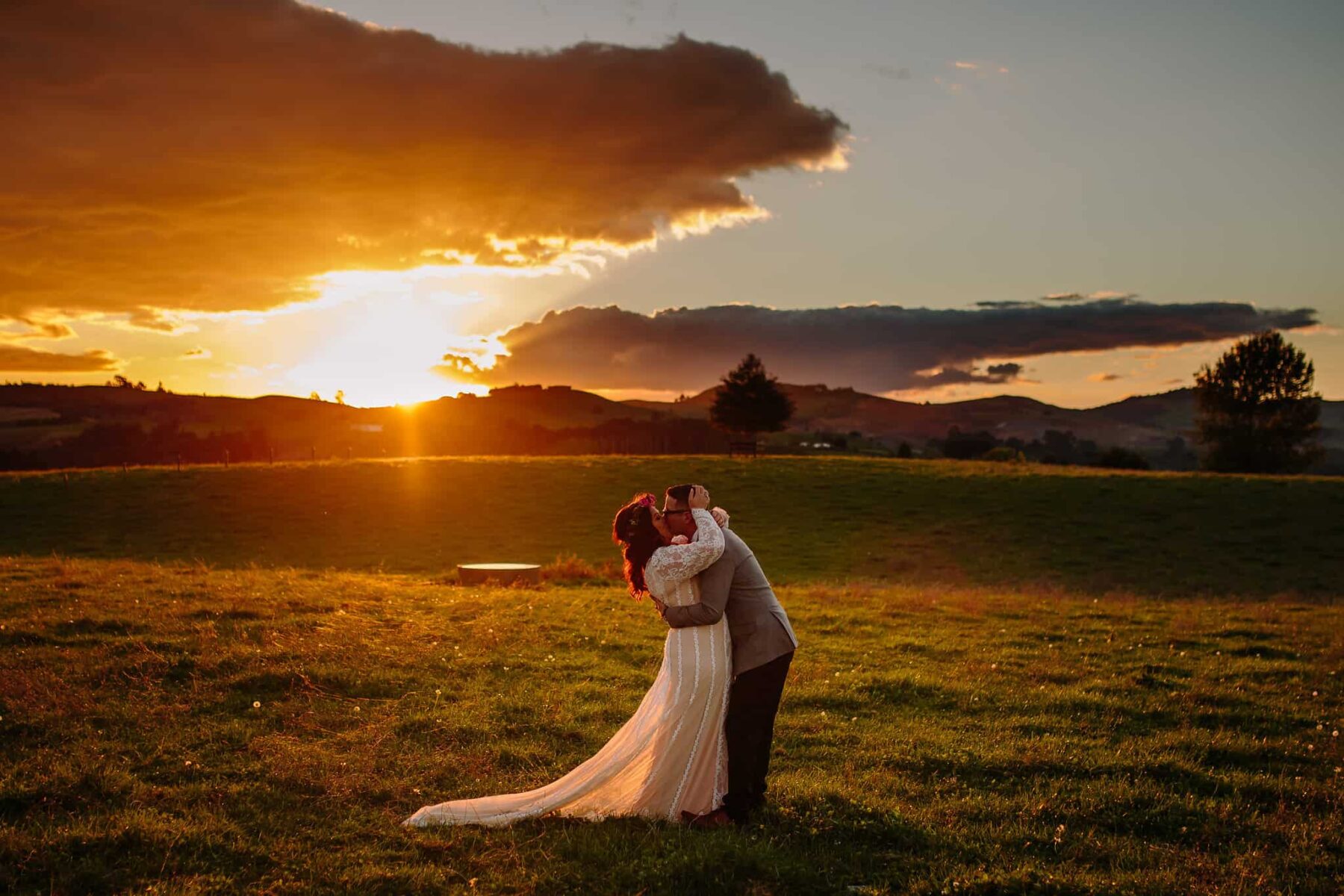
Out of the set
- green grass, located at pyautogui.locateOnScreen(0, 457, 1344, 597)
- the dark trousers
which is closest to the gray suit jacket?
the dark trousers

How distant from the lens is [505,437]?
8675cm

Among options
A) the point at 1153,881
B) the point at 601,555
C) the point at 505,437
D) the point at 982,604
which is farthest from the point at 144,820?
the point at 505,437

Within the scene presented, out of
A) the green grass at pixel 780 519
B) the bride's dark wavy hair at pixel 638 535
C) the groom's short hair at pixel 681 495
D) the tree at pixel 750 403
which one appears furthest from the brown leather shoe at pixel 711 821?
the tree at pixel 750 403

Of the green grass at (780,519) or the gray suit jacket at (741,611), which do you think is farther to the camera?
the green grass at (780,519)

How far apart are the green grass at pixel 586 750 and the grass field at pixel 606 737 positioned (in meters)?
0.04

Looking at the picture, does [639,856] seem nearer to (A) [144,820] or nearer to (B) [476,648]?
(A) [144,820]

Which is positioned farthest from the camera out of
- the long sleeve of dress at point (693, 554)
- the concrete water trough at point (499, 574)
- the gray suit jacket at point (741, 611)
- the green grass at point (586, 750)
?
the concrete water trough at point (499, 574)

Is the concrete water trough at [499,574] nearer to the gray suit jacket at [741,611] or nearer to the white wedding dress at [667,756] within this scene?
the white wedding dress at [667,756]

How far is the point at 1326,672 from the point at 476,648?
Result: 579 inches

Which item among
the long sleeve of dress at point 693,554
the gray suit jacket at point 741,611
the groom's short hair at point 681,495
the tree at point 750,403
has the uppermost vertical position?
the tree at point 750,403

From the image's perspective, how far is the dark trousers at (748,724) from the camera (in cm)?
814

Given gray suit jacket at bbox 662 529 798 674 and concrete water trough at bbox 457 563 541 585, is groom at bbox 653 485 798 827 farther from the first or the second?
→ concrete water trough at bbox 457 563 541 585

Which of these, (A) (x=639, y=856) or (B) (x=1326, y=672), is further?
(B) (x=1326, y=672)

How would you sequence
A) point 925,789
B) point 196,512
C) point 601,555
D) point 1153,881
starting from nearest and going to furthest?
point 1153,881 → point 925,789 → point 601,555 → point 196,512
